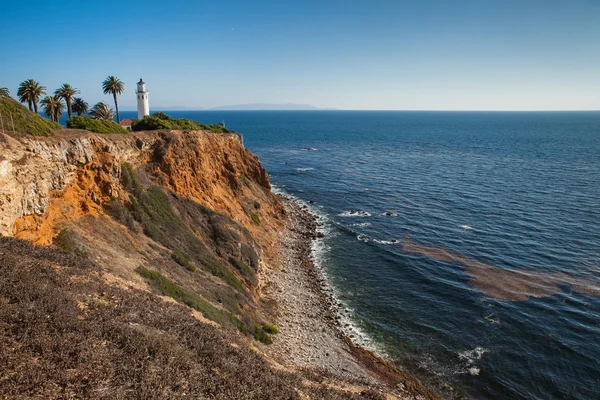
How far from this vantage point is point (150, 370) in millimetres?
13664

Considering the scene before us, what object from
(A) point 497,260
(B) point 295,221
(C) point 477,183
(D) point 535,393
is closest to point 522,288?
(A) point 497,260

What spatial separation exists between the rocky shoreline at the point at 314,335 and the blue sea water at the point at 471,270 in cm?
173

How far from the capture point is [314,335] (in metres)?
32.6

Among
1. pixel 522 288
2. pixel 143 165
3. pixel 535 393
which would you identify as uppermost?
pixel 143 165

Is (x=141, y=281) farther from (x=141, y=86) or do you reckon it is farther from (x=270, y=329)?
(x=141, y=86)

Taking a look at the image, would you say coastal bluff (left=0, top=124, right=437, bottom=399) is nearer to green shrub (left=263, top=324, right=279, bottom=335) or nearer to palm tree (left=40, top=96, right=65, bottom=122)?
green shrub (left=263, top=324, right=279, bottom=335)

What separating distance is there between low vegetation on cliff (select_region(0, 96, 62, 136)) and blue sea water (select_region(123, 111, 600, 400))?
3198cm

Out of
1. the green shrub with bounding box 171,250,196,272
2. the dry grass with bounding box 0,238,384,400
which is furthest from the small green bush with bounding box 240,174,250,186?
the dry grass with bounding box 0,238,384,400

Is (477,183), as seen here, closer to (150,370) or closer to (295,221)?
(295,221)

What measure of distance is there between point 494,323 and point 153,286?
105 ft

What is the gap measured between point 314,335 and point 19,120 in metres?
29.5

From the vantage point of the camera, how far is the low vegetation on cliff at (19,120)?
2539cm

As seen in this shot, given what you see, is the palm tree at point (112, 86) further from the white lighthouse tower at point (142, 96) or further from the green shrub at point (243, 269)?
the green shrub at point (243, 269)

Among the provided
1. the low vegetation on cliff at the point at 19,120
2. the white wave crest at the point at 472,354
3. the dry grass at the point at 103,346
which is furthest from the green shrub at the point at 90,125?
the white wave crest at the point at 472,354
